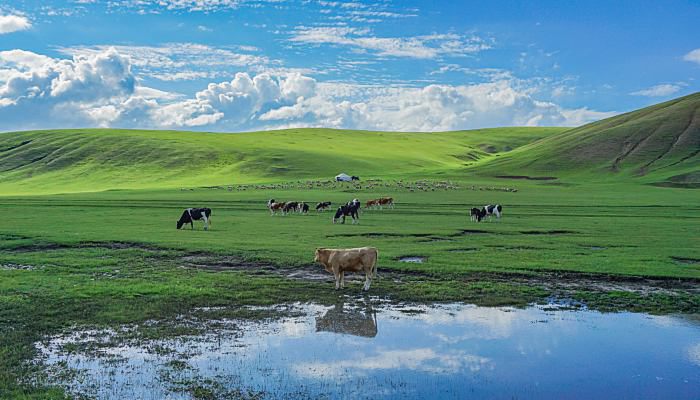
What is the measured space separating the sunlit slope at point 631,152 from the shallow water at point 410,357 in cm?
10784

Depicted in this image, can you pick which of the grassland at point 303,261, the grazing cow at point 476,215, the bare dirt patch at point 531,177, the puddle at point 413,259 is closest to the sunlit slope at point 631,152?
the bare dirt patch at point 531,177

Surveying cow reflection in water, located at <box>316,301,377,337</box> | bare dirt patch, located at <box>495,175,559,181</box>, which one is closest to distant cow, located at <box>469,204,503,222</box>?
cow reflection in water, located at <box>316,301,377,337</box>

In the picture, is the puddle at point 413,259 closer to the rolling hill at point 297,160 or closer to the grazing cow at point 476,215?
the grazing cow at point 476,215

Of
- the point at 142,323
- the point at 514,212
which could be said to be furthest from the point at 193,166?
the point at 142,323

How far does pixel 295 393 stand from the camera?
11641 mm

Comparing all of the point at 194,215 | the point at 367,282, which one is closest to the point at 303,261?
the point at 367,282

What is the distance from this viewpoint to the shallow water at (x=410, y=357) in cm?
1202

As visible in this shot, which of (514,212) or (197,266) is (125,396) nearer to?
(197,266)

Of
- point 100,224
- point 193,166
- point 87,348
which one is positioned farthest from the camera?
point 193,166

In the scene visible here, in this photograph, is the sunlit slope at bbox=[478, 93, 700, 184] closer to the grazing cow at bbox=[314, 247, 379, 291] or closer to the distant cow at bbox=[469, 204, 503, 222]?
the distant cow at bbox=[469, 204, 503, 222]

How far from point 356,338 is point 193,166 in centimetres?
14774

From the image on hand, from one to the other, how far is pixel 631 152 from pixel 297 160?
286 ft

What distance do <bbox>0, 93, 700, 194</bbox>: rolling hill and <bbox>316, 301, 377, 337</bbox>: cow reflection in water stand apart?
350ft

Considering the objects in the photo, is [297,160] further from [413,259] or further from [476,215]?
[413,259]
